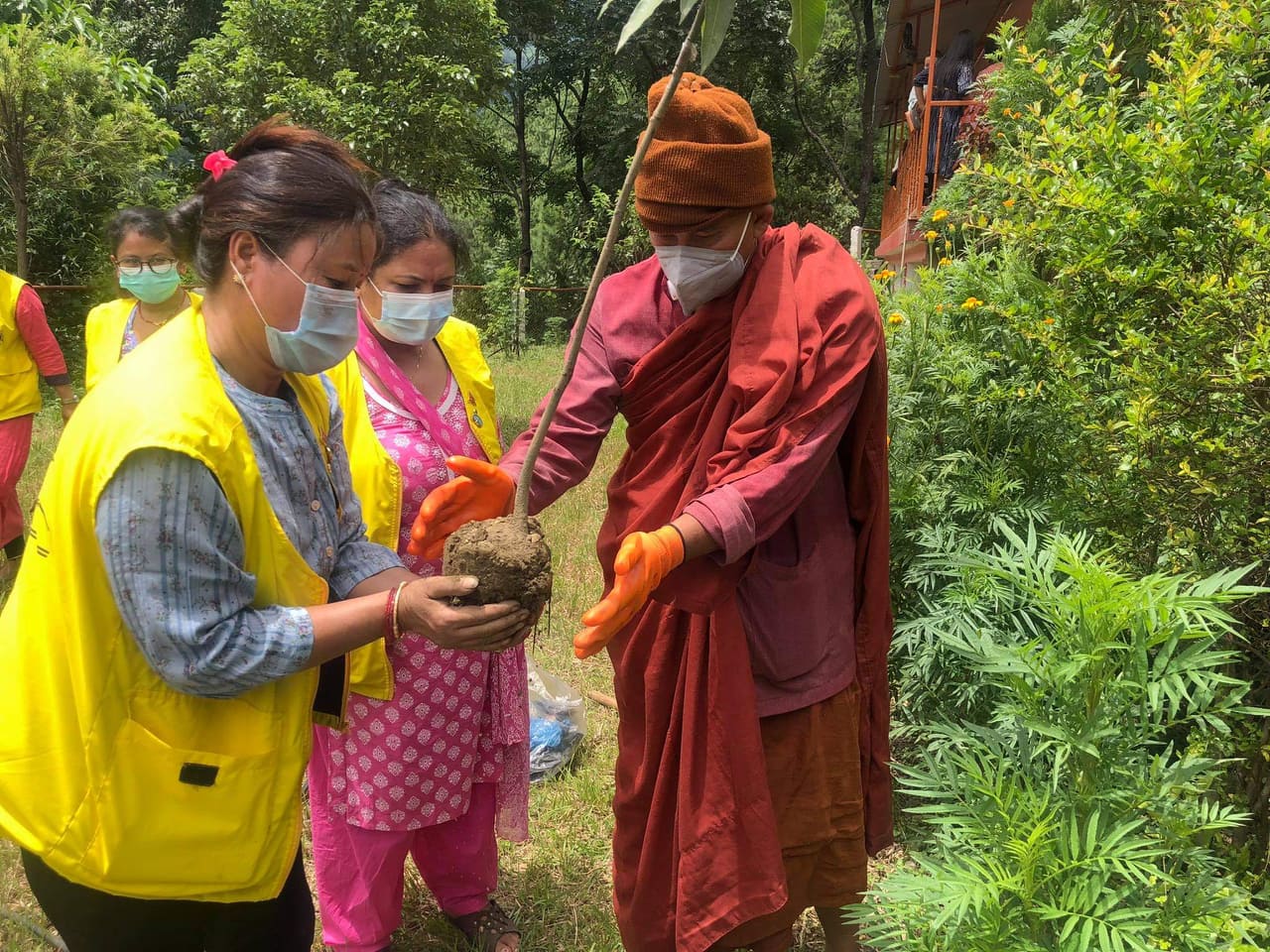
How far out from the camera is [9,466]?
4246mm

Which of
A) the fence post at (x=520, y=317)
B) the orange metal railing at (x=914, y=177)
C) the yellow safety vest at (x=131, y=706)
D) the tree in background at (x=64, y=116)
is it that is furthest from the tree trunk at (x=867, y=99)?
the yellow safety vest at (x=131, y=706)

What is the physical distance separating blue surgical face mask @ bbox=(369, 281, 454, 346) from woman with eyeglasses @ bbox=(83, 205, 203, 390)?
2027 mm

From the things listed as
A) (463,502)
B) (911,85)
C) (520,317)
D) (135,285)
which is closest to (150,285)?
(135,285)

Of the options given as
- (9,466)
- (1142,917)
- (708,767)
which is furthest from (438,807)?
(9,466)

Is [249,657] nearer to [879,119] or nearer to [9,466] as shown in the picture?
[9,466]

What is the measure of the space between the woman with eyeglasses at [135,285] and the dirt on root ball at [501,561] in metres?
2.85

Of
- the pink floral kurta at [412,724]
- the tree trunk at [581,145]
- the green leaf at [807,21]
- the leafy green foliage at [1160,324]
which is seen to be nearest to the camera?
the green leaf at [807,21]

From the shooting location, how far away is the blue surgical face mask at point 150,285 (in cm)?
370

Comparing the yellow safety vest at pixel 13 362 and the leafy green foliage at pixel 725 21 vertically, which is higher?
the leafy green foliage at pixel 725 21

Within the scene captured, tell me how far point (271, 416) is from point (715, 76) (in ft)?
56.4

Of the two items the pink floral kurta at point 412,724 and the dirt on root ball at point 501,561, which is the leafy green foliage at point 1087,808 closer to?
the dirt on root ball at point 501,561

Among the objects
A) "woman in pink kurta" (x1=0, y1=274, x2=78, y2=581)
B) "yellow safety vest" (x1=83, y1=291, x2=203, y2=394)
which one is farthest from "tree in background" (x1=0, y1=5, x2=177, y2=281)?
"yellow safety vest" (x1=83, y1=291, x2=203, y2=394)

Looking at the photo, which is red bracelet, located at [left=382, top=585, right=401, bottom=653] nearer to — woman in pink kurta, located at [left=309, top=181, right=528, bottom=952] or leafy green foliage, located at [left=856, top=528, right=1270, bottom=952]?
woman in pink kurta, located at [left=309, top=181, right=528, bottom=952]

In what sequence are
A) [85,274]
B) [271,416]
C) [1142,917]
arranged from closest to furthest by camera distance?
[1142,917] < [271,416] < [85,274]
